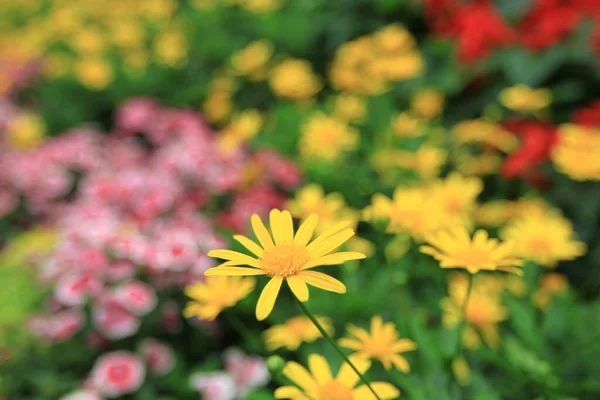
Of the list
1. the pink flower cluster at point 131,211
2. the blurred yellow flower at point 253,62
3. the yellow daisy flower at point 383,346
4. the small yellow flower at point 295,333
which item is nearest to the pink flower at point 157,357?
the pink flower cluster at point 131,211

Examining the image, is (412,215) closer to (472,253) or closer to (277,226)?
(472,253)

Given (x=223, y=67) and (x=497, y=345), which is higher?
(x=223, y=67)

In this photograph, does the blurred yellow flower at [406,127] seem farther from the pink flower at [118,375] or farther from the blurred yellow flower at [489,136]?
the pink flower at [118,375]

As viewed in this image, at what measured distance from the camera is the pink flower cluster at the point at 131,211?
4.28 feet

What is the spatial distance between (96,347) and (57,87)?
5.99 feet

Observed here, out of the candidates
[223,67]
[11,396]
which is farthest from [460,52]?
[11,396]

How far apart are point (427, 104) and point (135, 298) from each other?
1.25 metres

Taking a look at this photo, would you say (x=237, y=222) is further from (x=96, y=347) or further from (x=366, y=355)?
(x=366, y=355)

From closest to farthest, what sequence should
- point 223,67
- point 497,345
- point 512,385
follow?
point 512,385 < point 497,345 < point 223,67

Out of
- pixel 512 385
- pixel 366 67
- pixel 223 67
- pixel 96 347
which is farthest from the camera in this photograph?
pixel 223 67

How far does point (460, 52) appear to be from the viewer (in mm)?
2178

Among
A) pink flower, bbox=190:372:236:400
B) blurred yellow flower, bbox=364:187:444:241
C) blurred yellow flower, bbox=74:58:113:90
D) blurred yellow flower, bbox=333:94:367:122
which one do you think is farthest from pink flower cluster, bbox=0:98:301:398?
blurred yellow flower, bbox=364:187:444:241

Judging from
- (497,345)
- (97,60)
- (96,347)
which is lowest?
(497,345)

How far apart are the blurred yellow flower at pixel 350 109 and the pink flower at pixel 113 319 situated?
107cm
